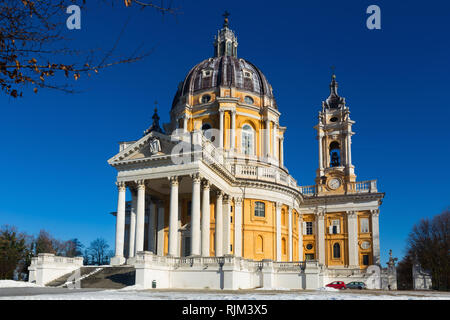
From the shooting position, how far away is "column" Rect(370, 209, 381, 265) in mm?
51188

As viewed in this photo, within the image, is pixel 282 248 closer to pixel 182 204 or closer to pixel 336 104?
pixel 182 204

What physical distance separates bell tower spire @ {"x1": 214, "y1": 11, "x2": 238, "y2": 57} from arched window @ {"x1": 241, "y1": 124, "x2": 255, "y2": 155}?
40.0 ft

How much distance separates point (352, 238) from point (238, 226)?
1573 cm

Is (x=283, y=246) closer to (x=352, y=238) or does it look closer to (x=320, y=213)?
(x=320, y=213)

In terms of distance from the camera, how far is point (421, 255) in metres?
57.2

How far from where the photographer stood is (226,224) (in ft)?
142

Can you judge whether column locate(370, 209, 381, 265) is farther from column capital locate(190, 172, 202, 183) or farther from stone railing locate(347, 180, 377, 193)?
column capital locate(190, 172, 202, 183)

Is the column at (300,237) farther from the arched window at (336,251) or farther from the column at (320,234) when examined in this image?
the arched window at (336,251)

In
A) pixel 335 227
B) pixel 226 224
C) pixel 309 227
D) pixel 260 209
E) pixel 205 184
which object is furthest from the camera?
pixel 309 227

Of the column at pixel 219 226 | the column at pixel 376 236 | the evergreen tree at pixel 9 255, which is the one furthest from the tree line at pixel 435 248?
the evergreen tree at pixel 9 255

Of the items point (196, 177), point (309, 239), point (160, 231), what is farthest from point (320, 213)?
point (196, 177)

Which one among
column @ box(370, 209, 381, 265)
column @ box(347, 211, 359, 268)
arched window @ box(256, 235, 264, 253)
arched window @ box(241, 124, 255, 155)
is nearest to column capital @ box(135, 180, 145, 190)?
arched window @ box(256, 235, 264, 253)

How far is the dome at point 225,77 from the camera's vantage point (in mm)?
52969

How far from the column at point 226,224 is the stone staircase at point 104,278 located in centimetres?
1187
